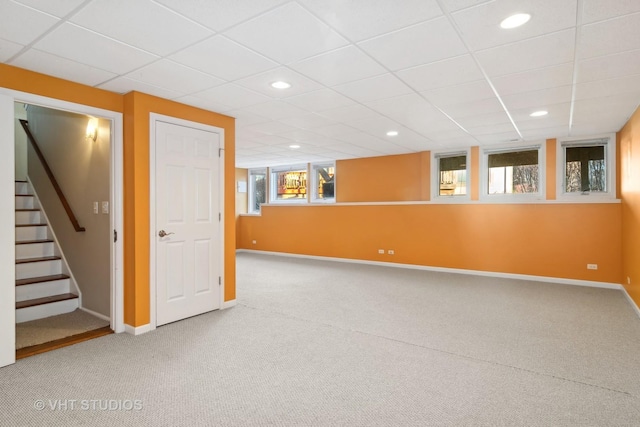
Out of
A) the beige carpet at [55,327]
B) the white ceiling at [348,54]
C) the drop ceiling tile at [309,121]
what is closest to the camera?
the white ceiling at [348,54]

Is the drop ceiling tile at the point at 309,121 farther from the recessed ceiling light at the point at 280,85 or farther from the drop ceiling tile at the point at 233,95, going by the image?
the recessed ceiling light at the point at 280,85

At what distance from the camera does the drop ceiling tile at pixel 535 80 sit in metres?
2.99

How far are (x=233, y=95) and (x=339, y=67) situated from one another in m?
1.29

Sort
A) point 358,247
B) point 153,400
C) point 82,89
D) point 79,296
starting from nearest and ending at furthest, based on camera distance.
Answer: point 153,400 < point 82,89 < point 79,296 < point 358,247

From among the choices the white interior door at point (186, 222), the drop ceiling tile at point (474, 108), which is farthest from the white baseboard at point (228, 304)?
the drop ceiling tile at point (474, 108)

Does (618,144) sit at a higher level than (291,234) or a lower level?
higher

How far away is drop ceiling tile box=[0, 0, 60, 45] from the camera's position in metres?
2.07

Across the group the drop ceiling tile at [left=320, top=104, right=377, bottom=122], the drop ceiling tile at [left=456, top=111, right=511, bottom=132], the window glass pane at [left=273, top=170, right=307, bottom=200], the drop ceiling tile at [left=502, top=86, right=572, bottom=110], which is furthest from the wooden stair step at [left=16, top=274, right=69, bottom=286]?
the window glass pane at [left=273, top=170, right=307, bottom=200]

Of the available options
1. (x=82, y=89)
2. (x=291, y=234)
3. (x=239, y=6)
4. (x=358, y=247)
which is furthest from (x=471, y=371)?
(x=291, y=234)

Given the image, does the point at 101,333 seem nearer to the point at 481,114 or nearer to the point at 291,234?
the point at 481,114

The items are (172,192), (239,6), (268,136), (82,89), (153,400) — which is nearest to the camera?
(239,6)

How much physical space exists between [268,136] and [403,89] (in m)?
2.85

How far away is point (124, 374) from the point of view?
2676 mm

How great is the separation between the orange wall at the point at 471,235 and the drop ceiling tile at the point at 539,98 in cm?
270
